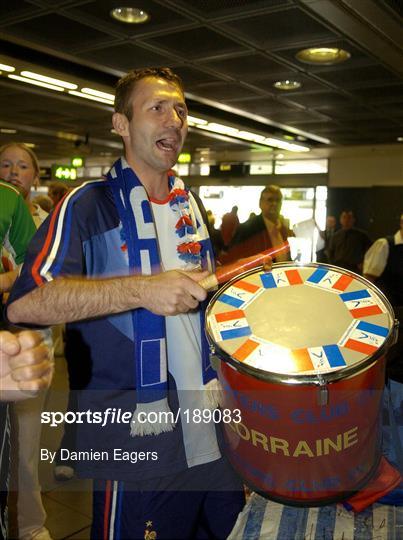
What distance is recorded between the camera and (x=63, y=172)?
1089 cm

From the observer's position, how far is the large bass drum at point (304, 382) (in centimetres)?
98

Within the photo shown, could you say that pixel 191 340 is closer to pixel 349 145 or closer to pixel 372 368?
pixel 372 368

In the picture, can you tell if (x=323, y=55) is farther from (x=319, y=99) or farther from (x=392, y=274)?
(x=392, y=274)

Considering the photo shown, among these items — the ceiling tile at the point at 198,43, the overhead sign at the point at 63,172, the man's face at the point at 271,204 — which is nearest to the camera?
the man's face at the point at 271,204

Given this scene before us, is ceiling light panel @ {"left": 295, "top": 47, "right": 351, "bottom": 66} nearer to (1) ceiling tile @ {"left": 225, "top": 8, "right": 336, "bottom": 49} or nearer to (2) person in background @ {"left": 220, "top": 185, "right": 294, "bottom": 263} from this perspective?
(1) ceiling tile @ {"left": 225, "top": 8, "right": 336, "bottom": 49}

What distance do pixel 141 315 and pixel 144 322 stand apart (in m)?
0.02

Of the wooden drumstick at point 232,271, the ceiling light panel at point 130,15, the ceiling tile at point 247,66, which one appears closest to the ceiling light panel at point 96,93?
the ceiling tile at point 247,66

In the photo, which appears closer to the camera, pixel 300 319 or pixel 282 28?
pixel 300 319

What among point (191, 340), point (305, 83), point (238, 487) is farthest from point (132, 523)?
point (305, 83)

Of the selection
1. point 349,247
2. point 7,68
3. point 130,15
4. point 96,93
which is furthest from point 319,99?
point 7,68

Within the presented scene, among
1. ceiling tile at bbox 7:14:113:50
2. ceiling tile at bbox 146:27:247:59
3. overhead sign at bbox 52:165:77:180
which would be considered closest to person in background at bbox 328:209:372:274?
ceiling tile at bbox 146:27:247:59

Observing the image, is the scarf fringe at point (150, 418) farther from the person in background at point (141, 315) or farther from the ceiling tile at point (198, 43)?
the ceiling tile at point (198, 43)

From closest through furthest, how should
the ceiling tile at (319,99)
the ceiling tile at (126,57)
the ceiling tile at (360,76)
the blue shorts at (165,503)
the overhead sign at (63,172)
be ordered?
the blue shorts at (165,503), the ceiling tile at (126,57), the ceiling tile at (360,76), the ceiling tile at (319,99), the overhead sign at (63,172)

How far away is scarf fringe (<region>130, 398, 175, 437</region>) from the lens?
1201 millimetres
